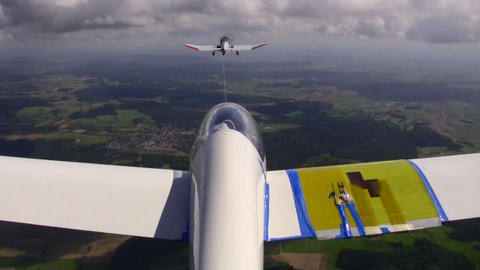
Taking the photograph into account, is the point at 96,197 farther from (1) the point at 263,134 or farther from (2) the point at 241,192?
(1) the point at 263,134

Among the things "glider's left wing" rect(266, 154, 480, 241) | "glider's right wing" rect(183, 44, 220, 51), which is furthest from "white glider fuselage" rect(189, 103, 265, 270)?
"glider's right wing" rect(183, 44, 220, 51)

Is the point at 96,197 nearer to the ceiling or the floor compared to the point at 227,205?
nearer to the floor

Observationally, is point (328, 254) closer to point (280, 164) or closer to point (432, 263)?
point (432, 263)

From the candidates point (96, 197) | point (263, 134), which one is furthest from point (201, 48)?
point (96, 197)

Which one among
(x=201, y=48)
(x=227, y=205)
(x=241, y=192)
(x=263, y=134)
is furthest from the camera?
(x=263, y=134)

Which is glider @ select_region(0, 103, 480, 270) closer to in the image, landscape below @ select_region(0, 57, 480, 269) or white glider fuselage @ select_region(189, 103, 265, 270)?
white glider fuselage @ select_region(189, 103, 265, 270)

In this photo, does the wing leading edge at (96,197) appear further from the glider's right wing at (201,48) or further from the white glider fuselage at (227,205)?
the glider's right wing at (201,48)
